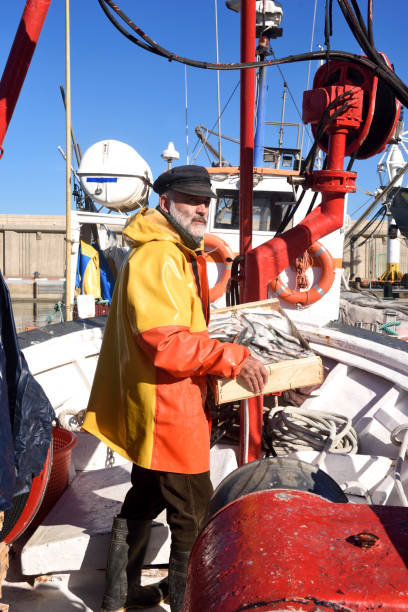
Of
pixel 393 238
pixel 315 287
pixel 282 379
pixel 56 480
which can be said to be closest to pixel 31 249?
pixel 393 238

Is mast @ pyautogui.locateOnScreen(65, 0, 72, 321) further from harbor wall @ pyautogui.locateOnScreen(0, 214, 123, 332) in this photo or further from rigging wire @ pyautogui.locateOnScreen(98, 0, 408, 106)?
harbor wall @ pyautogui.locateOnScreen(0, 214, 123, 332)

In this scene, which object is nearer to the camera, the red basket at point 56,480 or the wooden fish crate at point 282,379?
the wooden fish crate at point 282,379

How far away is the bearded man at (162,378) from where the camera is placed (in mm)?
1919

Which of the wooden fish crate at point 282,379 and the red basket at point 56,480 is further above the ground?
the wooden fish crate at point 282,379

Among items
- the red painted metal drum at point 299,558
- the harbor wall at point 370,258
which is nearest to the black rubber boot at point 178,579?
the red painted metal drum at point 299,558

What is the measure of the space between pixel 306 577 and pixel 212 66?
2.13 meters

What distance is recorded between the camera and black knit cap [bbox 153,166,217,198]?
2.13m

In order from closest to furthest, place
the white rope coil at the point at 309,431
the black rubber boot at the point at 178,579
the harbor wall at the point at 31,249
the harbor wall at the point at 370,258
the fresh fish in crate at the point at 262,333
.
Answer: the black rubber boot at the point at 178,579, the fresh fish in crate at the point at 262,333, the white rope coil at the point at 309,431, the harbor wall at the point at 370,258, the harbor wall at the point at 31,249

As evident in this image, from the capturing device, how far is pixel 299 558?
1044 millimetres

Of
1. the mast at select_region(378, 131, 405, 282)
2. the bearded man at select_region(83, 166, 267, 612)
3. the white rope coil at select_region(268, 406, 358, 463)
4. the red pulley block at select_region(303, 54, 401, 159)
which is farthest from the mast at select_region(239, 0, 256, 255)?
the mast at select_region(378, 131, 405, 282)

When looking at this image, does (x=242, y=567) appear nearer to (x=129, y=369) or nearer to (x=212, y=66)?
(x=129, y=369)

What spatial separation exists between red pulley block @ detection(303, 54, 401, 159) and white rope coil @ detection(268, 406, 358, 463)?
1.76 m

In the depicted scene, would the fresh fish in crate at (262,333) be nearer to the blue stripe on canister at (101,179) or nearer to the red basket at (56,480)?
the red basket at (56,480)

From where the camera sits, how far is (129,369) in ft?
6.67
